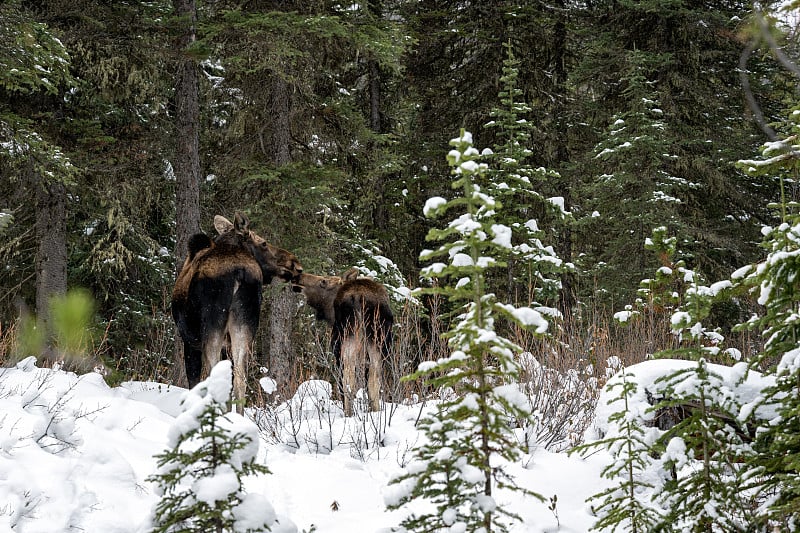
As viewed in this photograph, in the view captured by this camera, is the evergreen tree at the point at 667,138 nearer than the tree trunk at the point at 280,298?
No

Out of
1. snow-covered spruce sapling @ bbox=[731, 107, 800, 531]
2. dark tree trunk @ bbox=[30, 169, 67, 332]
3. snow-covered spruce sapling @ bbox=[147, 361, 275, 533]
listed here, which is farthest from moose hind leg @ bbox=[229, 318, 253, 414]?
dark tree trunk @ bbox=[30, 169, 67, 332]

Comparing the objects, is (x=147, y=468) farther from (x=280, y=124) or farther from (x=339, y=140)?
(x=339, y=140)

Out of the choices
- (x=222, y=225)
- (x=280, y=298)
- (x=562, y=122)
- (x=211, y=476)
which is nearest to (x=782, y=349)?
(x=211, y=476)

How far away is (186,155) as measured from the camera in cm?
1288

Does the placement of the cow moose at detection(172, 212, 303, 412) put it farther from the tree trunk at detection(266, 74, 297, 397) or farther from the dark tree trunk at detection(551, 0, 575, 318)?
the dark tree trunk at detection(551, 0, 575, 318)

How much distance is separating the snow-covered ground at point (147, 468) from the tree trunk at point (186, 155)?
5.80m

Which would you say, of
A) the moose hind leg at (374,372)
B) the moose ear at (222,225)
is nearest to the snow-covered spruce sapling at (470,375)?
the moose hind leg at (374,372)

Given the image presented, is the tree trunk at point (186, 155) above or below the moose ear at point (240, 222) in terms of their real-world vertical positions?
above

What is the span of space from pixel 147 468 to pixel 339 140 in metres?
10.6

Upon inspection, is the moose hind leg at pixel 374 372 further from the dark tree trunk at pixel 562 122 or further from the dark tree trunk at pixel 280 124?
the dark tree trunk at pixel 562 122

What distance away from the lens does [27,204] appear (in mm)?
14703

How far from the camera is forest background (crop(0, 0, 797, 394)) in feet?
39.9

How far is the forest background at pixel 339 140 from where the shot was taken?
1216 cm

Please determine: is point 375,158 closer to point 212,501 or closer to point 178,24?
point 178,24
